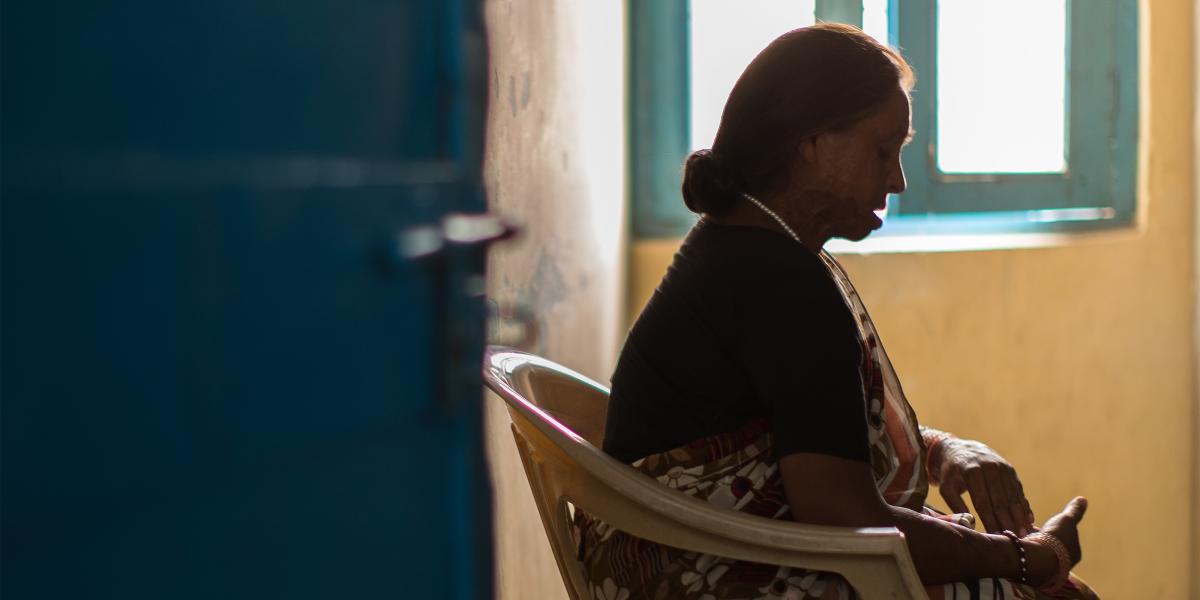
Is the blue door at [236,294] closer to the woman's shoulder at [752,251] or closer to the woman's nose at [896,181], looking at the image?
the woman's shoulder at [752,251]

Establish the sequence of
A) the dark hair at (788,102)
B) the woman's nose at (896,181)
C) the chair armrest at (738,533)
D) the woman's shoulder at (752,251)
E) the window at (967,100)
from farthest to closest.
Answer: the window at (967,100), the woman's nose at (896,181), the dark hair at (788,102), the woman's shoulder at (752,251), the chair armrest at (738,533)

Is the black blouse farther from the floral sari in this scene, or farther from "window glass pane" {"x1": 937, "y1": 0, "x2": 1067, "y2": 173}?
"window glass pane" {"x1": 937, "y1": 0, "x2": 1067, "y2": 173}

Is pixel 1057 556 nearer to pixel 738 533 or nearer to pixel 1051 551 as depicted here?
pixel 1051 551

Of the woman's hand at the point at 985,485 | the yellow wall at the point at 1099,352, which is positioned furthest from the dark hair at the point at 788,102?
the yellow wall at the point at 1099,352

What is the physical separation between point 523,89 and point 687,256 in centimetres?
33

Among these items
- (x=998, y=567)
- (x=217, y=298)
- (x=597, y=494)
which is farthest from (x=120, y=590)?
(x=998, y=567)

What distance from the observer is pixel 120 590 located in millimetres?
467

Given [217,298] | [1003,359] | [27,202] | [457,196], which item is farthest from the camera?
[1003,359]

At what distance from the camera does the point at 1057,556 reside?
4.32 feet

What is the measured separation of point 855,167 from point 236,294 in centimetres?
95

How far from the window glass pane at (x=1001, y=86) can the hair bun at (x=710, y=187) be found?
1.57 meters

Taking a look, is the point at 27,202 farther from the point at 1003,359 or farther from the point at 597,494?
the point at 1003,359

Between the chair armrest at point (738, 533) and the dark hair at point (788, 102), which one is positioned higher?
the dark hair at point (788, 102)

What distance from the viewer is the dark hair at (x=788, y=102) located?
1309 millimetres
